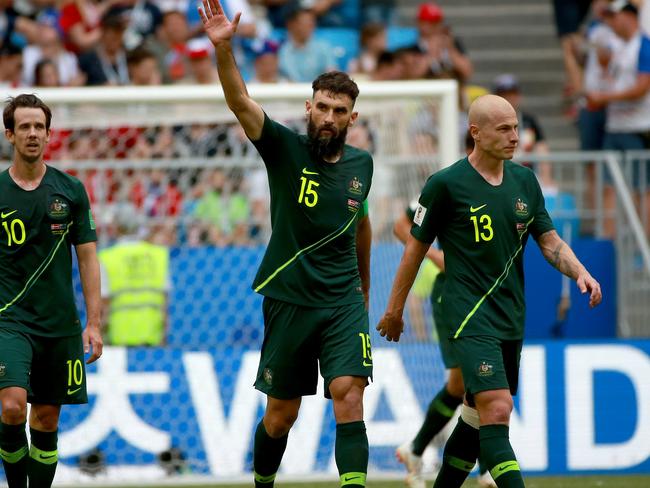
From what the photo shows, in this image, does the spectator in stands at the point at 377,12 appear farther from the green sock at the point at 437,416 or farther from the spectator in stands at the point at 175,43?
the green sock at the point at 437,416

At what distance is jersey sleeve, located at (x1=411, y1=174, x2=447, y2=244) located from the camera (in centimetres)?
714

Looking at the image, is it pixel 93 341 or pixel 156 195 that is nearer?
Answer: pixel 93 341

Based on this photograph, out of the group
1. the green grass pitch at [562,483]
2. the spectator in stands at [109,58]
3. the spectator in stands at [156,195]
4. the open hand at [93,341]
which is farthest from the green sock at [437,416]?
the spectator in stands at [109,58]

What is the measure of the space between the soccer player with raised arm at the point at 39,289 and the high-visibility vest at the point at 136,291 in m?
3.61

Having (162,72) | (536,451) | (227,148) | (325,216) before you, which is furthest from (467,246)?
(162,72)

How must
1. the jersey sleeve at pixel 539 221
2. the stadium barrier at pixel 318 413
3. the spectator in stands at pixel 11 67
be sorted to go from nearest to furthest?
1. the jersey sleeve at pixel 539 221
2. the stadium barrier at pixel 318 413
3. the spectator in stands at pixel 11 67

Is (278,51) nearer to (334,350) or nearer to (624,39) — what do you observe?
(624,39)

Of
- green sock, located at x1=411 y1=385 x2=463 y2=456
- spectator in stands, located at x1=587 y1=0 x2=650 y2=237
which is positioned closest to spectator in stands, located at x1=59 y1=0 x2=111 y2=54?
spectator in stands, located at x1=587 y1=0 x2=650 y2=237

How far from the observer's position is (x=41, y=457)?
770 centimetres

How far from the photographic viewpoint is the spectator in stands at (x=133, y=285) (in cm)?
1138

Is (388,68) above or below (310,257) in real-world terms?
above

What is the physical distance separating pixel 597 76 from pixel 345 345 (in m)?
8.38

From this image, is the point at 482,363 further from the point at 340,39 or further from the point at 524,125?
the point at 340,39

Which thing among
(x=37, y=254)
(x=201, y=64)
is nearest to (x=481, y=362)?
(x=37, y=254)
